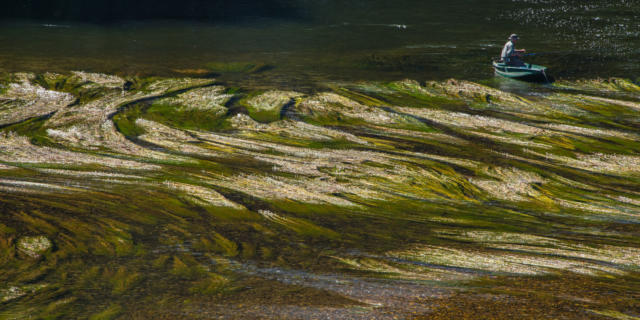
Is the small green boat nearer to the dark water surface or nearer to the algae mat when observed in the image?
the dark water surface

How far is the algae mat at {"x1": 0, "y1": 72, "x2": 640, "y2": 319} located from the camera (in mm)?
4422

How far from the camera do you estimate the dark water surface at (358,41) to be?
60.8 feet

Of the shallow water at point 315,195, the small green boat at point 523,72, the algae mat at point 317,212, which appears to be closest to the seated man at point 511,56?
the small green boat at point 523,72

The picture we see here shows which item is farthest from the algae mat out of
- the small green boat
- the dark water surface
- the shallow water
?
the dark water surface

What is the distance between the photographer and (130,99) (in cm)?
1349

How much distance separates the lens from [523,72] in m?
16.8

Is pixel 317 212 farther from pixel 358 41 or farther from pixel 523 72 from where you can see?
pixel 358 41

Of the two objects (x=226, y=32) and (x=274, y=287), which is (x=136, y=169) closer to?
(x=274, y=287)

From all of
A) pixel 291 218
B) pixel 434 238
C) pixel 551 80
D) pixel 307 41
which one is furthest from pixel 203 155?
pixel 307 41

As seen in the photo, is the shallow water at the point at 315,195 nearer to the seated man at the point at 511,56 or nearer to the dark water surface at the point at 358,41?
the dark water surface at the point at 358,41

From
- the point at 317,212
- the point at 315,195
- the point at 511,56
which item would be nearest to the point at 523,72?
the point at 511,56

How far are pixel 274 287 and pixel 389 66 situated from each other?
1545 cm

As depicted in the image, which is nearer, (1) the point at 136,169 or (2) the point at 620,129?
(1) the point at 136,169

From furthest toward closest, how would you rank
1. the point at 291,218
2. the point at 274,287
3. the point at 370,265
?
1. the point at 291,218
2. the point at 370,265
3. the point at 274,287
